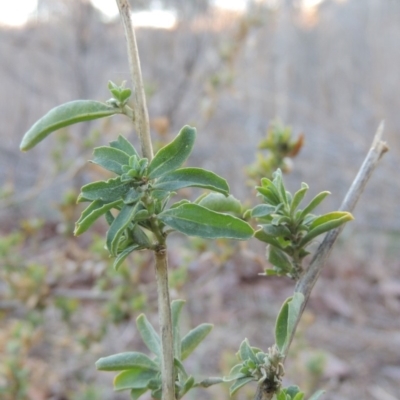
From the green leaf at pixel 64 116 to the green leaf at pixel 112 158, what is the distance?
4cm

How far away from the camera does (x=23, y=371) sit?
1.15 metres

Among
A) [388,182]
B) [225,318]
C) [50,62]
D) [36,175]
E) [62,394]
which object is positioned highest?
Result: [50,62]

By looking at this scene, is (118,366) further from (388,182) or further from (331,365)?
(388,182)

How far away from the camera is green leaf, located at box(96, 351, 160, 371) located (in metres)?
0.39

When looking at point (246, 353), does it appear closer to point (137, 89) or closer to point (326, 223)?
point (326, 223)

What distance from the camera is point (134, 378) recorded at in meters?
0.42

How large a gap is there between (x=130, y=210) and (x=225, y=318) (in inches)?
103

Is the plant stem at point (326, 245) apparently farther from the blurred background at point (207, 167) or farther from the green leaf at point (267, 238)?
the blurred background at point (207, 167)

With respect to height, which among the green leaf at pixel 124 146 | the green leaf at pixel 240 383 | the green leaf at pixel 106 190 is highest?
the green leaf at pixel 124 146

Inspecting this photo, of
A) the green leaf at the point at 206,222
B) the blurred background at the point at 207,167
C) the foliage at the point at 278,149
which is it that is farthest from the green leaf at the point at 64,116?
the blurred background at the point at 207,167

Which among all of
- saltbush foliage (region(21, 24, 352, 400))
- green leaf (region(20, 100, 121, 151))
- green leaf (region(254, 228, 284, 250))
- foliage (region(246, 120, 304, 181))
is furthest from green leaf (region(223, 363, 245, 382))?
foliage (region(246, 120, 304, 181))

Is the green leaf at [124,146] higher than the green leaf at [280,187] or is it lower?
higher

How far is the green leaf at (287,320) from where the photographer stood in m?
Result: 0.36

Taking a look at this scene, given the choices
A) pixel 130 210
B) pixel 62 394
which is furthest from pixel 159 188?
pixel 62 394
